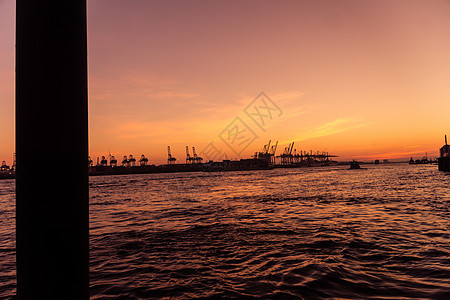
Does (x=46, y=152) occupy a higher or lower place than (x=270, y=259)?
higher

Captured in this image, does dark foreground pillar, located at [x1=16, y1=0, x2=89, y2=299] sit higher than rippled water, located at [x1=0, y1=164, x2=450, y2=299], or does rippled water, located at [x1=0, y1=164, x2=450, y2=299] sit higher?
dark foreground pillar, located at [x1=16, y1=0, x2=89, y2=299]

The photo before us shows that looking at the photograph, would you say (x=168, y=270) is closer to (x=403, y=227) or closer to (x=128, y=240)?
(x=128, y=240)

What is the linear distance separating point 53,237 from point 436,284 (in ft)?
20.4

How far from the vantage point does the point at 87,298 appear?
1.65 metres

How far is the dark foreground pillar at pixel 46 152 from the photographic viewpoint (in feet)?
4.83

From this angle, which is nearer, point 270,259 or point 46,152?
point 46,152

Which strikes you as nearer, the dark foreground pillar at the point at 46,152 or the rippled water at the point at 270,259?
the dark foreground pillar at the point at 46,152

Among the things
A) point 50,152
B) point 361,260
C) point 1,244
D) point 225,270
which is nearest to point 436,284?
point 361,260

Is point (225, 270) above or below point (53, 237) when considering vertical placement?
below

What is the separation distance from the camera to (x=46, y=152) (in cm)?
146

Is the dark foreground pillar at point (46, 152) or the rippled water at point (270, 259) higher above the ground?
the dark foreground pillar at point (46, 152)

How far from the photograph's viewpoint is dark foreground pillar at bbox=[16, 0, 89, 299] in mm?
1471

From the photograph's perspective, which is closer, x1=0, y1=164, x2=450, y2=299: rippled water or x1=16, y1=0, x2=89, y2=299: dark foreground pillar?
x1=16, y1=0, x2=89, y2=299: dark foreground pillar

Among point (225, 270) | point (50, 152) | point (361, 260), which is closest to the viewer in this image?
point (50, 152)
